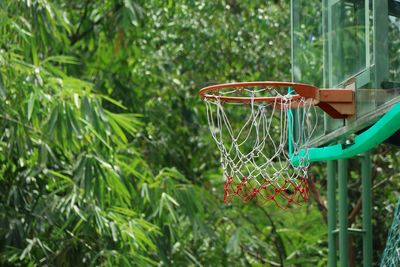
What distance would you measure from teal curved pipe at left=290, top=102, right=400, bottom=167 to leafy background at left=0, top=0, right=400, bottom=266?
2.25 m

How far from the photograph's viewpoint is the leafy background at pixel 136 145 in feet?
26.5

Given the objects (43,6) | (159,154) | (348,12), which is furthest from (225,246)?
(348,12)

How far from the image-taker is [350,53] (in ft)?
18.8

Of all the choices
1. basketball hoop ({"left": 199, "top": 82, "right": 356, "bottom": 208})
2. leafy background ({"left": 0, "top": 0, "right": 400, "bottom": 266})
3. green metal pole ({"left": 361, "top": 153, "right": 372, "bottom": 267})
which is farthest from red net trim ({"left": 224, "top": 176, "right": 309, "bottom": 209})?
leafy background ({"left": 0, "top": 0, "right": 400, "bottom": 266})

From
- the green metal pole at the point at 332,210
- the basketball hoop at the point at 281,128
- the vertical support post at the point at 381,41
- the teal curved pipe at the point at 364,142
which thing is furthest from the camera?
the green metal pole at the point at 332,210

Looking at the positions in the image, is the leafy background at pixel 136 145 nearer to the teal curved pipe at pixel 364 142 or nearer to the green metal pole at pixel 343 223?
the green metal pole at pixel 343 223

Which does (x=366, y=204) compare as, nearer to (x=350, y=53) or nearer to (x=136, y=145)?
(x=350, y=53)

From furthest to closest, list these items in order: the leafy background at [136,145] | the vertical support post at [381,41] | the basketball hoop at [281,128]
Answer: the leafy background at [136,145]
the basketball hoop at [281,128]
the vertical support post at [381,41]

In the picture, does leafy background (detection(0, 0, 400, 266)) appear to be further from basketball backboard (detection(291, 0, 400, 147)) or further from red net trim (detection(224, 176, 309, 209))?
basketball backboard (detection(291, 0, 400, 147))

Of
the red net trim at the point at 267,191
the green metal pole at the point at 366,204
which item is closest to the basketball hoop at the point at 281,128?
the red net trim at the point at 267,191

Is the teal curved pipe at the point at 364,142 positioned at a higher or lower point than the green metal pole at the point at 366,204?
higher

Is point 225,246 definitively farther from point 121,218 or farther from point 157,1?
point 157,1

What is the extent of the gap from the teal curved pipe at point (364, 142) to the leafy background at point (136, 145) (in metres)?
2.25

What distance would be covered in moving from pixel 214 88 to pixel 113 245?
10.2ft
